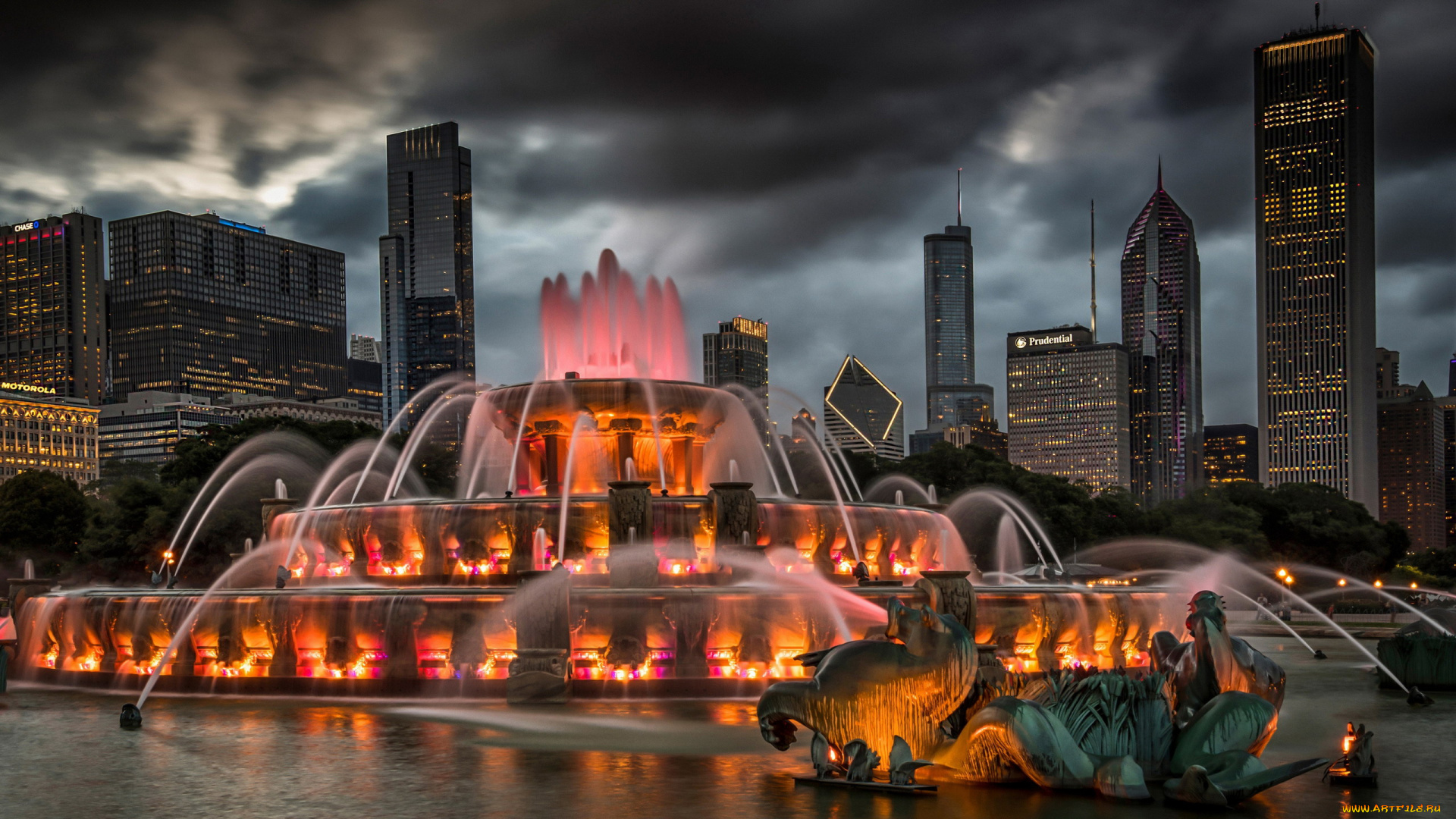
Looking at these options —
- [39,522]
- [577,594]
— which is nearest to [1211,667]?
[577,594]

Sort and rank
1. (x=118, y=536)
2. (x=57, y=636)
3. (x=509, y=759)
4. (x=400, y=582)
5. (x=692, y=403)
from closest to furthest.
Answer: (x=509, y=759) → (x=57, y=636) → (x=400, y=582) → (x=692, y=403) → (x=118, y=536)

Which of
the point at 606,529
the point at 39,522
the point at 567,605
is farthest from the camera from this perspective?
the point at 39,522

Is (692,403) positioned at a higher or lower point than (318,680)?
higher

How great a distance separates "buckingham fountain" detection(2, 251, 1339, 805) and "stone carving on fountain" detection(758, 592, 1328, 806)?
0.09ft

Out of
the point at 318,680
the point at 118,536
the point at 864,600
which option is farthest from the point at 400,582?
the point at 118,536

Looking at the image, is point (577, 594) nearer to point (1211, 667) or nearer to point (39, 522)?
point (1211, 667)

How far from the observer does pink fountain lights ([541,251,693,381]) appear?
39.6m

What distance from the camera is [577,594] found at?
73.9 feet

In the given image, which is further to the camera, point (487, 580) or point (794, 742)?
point (487, 580)

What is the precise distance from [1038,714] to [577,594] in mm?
10786

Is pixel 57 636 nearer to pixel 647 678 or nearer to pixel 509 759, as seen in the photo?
pixel 647 678

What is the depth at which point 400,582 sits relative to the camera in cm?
2812

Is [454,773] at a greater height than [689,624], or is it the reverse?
[689,624]

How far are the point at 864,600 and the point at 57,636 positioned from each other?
15.3 metres
